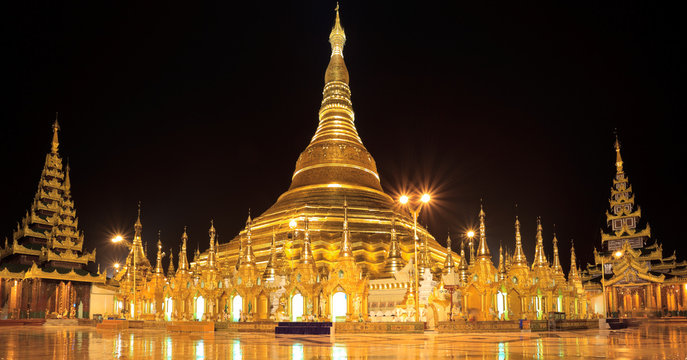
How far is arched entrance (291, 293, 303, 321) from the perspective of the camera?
31.1 metres

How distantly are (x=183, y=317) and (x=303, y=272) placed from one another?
10837 mm

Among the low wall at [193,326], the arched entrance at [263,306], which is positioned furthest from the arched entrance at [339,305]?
the low wall at [193,326]

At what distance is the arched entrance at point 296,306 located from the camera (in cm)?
3112

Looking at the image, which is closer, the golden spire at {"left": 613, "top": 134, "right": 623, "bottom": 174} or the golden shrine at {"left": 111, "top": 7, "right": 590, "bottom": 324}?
the golden shrine at {"left": 111, "top": 7, "right": 590, "bottom": 324}

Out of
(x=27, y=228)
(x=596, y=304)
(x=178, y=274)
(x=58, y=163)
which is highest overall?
(x=58, y=163)

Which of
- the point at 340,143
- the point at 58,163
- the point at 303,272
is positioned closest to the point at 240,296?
the point at 303,272

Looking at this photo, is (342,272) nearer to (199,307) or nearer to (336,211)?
(199,307)

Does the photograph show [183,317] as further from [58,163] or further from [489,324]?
[58,163]

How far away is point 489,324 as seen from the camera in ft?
86.5

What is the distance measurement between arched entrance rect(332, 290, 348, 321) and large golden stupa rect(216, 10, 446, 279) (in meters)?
5.60

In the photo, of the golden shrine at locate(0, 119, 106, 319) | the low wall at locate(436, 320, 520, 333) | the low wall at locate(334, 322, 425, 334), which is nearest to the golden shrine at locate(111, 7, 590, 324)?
the low wall at locate(436, 320, 520, 333)

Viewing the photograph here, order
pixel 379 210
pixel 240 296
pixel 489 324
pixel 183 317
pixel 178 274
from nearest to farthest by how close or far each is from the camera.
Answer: pixel 489 324 < pixel 240 296 < pixel 183 317 < pixel 178 274 < pixel 379 210

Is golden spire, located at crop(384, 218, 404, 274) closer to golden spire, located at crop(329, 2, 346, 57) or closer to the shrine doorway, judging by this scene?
the shrine doorway

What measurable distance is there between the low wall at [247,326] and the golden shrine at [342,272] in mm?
2961
